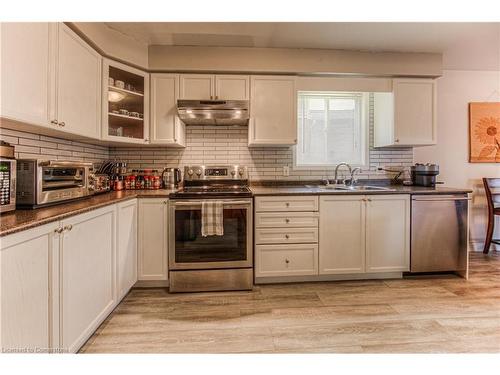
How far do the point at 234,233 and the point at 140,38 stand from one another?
6.94 ft

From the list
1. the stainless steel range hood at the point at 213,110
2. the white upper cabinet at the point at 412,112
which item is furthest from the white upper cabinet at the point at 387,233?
the stainless steel range hood at the point at 213,110

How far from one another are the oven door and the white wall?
9.46 feet

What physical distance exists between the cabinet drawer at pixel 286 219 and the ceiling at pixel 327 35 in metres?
1.73

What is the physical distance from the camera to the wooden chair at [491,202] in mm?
3393

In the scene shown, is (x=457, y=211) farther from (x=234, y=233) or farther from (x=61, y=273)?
(x=61, y=273)

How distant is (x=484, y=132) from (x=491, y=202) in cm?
99

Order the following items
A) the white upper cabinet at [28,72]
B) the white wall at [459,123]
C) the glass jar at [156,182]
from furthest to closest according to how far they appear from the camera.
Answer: the white wall at [459,123] < the glass jar at [156,182] < the white upper cabinet at [28,72]

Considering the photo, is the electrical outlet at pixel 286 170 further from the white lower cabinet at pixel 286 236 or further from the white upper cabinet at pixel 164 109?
the white upper cabinet at pixel 164 109

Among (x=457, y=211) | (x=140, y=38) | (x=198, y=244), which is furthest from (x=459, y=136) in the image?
(x=140, y=38)

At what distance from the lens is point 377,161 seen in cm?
339

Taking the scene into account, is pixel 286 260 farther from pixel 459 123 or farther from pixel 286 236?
pixel 459 123

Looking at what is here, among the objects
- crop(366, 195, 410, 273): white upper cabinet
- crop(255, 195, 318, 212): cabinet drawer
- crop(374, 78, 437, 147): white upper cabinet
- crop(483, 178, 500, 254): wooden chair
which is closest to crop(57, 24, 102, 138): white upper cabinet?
crop(255, 195, 318, 212): cabinet drawer

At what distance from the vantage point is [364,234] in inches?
104

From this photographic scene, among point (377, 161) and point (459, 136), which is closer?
point (377, 161)
